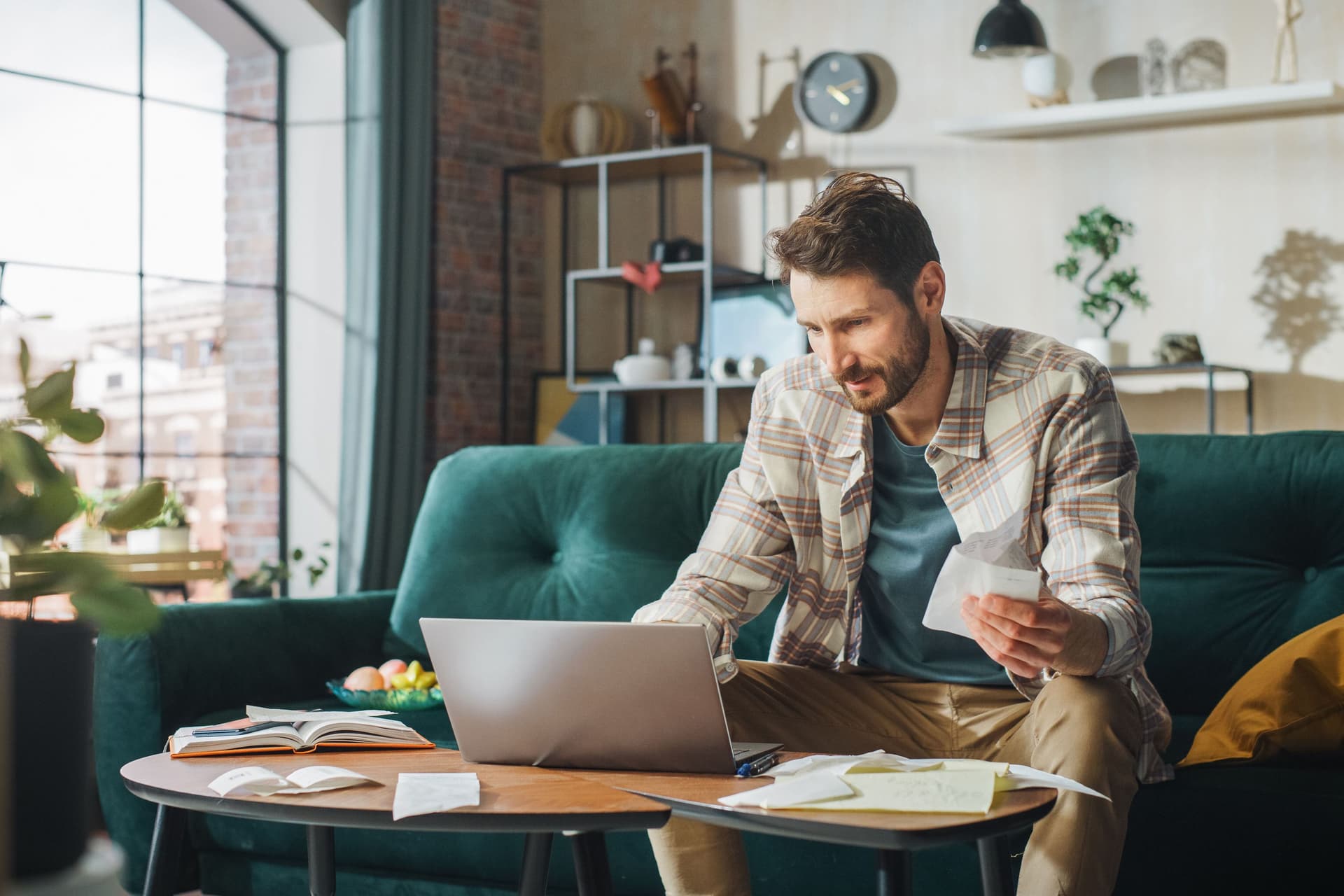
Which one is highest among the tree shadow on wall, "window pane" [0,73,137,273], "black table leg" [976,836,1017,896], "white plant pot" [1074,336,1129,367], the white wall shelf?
the white wall shelf

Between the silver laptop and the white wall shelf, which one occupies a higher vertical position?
the white wall shelf

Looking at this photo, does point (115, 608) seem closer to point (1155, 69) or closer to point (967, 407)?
point (967, 407)

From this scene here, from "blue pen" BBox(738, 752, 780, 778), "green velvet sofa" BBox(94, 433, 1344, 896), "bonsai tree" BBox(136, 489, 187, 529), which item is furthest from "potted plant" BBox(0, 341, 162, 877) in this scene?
"bonsai tree" BBox(136, 489, 187, 529)

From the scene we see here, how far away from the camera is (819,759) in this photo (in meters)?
1.49

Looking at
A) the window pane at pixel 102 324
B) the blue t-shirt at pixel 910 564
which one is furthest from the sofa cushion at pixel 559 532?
the window pane at pixel 102 324

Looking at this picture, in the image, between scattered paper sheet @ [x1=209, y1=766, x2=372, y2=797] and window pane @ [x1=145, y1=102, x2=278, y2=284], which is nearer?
scattered paper sheet @ [x1=209, y1=766, x2=372, y2=797]

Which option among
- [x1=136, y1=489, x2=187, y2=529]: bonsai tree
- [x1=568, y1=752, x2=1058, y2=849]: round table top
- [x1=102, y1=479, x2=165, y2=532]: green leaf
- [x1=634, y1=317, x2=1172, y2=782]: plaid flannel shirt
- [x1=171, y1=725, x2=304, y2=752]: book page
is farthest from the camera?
[x1=136, y1=489, x2=187, y2=529]: bonsai tree

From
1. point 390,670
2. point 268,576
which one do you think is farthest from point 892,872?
point 268,576

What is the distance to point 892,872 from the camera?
1.25 m

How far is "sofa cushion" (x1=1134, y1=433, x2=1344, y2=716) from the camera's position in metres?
2.25

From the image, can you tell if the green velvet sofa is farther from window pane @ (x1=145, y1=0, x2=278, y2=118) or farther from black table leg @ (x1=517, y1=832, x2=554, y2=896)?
window pane @ (x1=145, y1=0, x2=278, y2=118)

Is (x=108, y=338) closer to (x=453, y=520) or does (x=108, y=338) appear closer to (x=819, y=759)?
(x=453, y=520)

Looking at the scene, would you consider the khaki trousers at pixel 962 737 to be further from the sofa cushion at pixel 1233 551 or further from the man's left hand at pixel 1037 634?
the sofa cushion at pixel 1233 551

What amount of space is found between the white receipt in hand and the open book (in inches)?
25.7
